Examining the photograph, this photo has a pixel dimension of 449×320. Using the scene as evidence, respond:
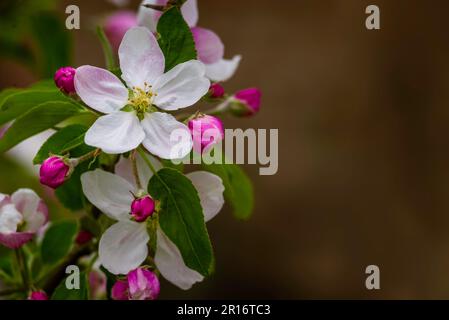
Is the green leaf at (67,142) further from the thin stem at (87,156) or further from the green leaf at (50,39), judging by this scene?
the green leaf at (50,39)

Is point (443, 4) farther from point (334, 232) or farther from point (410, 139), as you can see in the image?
point (334, 232)

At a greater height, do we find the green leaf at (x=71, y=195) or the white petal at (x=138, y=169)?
the white petal at (x=138, y=169)

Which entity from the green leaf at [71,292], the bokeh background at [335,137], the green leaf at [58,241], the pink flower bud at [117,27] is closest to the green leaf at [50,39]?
the pink flower bud at [117,27]

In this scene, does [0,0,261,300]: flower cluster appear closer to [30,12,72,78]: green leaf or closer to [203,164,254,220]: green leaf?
[203,164,254,220]: green leaf

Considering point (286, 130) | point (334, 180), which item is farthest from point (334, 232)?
point (286, 130)

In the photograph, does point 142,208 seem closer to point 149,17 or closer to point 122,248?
point 122,248

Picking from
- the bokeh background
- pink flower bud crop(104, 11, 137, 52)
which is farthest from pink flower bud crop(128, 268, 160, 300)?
the bokeh background

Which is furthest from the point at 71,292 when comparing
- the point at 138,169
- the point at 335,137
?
the point at 335,137
